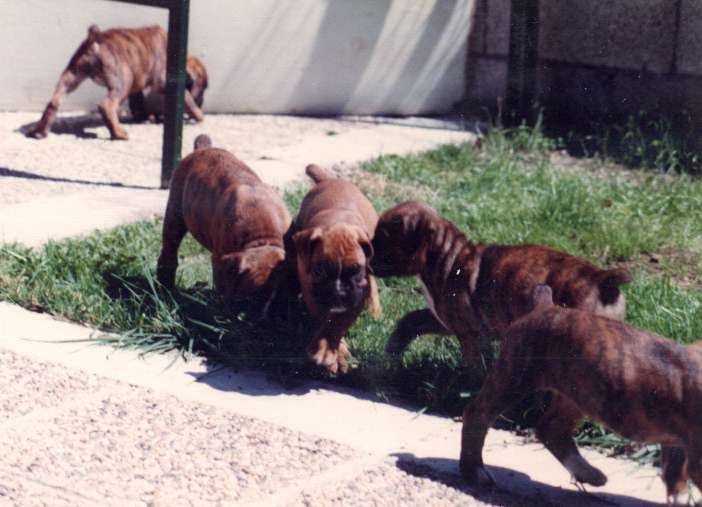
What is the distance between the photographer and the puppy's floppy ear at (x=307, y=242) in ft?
19.3

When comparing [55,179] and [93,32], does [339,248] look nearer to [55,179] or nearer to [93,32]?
[55,179]

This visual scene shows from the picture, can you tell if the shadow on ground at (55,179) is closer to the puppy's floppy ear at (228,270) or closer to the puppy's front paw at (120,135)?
the puppy's front paw at (120,135)

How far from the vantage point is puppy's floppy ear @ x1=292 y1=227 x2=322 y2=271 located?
5.87 meters

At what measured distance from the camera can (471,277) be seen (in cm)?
594

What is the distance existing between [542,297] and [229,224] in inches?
92.9

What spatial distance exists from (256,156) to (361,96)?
306cm

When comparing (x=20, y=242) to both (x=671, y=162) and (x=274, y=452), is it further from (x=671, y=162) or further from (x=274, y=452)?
(x=671, y=162)

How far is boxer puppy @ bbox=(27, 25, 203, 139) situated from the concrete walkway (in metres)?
4.93

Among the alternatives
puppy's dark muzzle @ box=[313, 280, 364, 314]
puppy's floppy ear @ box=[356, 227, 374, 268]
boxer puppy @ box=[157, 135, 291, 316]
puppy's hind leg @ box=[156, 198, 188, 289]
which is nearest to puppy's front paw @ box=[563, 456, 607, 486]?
puppy's dark muzzle @ box=[313, 280, 364, 314]

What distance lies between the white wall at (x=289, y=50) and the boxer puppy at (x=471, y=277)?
6456 mm

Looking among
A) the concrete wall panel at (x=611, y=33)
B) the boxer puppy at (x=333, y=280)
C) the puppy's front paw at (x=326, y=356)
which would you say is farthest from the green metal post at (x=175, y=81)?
the concrete wall panel at (x=611, y=33)

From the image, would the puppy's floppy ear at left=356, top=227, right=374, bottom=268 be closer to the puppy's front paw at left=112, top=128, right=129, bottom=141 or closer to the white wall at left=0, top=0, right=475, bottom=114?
the puppy's front paw at left=112, top=128, right=129, bottom=141

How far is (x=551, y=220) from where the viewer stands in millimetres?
8352

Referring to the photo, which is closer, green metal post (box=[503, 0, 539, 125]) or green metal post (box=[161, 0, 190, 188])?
green metal post (box=[161, 0, 190, 188])
